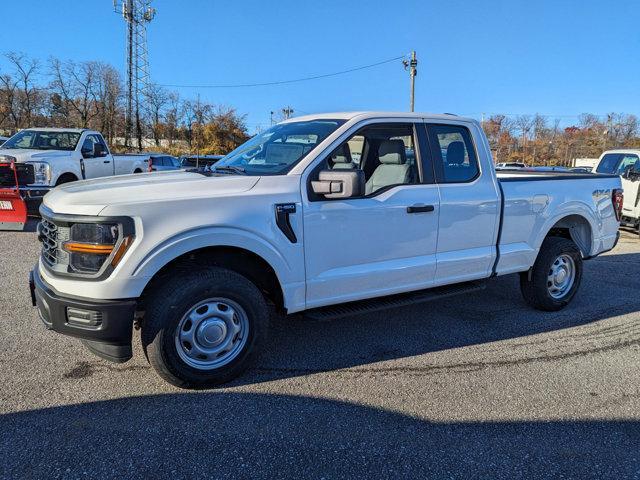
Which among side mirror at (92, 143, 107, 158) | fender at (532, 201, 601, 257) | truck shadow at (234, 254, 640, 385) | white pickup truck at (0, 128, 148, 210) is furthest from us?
side mirror at (92, 143, 107, 158)

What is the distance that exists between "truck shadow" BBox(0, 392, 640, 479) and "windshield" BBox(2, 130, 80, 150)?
948 cm

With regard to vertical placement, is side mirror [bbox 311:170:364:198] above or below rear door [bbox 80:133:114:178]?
below

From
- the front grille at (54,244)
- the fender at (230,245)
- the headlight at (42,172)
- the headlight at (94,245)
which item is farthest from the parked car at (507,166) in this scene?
the headlight at (42,172)

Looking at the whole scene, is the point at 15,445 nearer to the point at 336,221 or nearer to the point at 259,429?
the point at 259,429

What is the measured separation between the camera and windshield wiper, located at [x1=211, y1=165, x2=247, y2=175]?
12.5ft

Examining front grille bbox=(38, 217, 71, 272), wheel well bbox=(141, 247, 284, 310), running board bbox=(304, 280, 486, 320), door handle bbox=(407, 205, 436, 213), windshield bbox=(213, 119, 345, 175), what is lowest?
running board bbox=(304, 280, 486, 320)

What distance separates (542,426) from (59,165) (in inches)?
390

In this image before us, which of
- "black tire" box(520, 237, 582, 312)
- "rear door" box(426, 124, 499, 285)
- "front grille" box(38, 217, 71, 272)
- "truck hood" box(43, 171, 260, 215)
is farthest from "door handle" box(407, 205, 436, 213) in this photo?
"front grille" box(38, 217, 71, 272)

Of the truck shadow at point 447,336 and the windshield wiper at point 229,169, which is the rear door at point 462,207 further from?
the windshield wiper at point 229,169

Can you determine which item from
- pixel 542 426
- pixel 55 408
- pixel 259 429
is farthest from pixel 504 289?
pixel 55 408

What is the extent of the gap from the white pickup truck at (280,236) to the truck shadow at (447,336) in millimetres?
418

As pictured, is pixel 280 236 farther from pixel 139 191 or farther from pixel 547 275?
pixel 547 275

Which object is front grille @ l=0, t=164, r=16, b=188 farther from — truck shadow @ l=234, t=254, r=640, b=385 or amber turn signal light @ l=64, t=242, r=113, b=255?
amber turn signal light @ l=64, t=242, r=113, b=255

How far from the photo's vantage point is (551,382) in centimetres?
364
